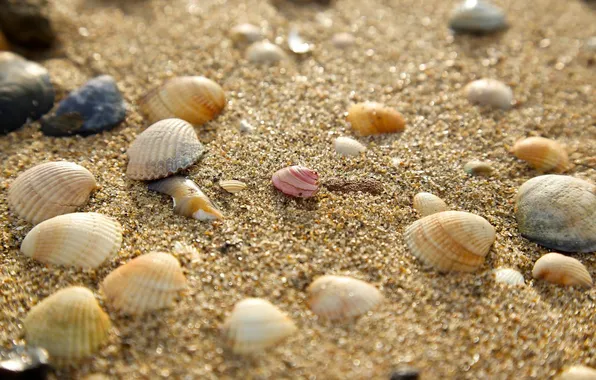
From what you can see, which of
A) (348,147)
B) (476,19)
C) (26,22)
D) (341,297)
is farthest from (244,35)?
(341,297)

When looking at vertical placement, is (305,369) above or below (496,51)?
below

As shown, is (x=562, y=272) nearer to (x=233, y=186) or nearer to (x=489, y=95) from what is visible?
(x=489, y=95)

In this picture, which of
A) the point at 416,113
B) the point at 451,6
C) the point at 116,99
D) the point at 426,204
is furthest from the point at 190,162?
the point at 451,6

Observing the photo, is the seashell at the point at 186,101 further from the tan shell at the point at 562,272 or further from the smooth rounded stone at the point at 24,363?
the tan shell at the point at 562,272

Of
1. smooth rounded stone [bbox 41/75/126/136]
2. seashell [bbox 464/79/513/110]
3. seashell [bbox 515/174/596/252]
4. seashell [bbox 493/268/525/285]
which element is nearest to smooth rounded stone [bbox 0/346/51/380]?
smooth rounded stone [bbox 41/75/126/136]

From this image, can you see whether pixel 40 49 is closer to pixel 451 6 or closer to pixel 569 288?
pixel 451 6

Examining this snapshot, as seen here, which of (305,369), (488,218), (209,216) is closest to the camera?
(305,369)
